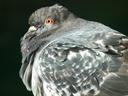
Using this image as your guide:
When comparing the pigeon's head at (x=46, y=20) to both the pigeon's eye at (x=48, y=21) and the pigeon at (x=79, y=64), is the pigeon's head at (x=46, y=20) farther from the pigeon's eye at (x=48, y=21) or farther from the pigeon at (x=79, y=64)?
the pigeon at (x=79, y=64)

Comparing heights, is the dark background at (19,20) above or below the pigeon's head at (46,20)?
below

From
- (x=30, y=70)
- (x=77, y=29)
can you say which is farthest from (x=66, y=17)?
(x=30, y=70)

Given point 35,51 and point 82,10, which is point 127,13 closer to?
point 82,10

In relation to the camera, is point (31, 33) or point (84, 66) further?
point (31, 33)

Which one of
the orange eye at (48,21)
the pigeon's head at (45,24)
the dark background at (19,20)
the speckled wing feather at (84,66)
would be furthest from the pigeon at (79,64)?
the dark background at (19,20)

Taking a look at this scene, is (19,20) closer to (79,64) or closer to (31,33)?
(31,33)

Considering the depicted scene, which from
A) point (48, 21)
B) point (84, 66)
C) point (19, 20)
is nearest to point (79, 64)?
point (84, 66)
